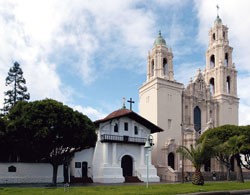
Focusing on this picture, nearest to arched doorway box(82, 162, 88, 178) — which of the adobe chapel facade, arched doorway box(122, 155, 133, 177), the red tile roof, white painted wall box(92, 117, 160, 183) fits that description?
white painted wall box(92, 117, 160, 183)

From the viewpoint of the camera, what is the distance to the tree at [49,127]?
26.2 m

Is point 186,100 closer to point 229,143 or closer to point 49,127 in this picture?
point 229,143

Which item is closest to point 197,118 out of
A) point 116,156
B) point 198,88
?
point 198,88

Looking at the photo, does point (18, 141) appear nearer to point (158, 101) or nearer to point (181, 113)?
point (158, 101)

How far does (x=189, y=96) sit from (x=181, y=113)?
13.3 feet

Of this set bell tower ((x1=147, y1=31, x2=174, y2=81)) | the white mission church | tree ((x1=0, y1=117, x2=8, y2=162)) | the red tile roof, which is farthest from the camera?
bell tower ((x1=147, y1=31, x2=174, y2=81))

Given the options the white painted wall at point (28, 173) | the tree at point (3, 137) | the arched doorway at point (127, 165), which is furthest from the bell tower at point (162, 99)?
the tree at point (3, 137)

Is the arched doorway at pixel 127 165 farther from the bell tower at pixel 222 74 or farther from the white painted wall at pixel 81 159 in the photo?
the bell tower at pixel 222 74

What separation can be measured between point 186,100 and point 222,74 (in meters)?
9.64

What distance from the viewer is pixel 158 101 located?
151 feet

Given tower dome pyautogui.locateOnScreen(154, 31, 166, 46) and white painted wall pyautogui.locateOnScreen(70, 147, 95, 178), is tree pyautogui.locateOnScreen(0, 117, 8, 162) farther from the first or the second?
tower dome pyautogui.locateOnScreen(154, 31, 166, 46)

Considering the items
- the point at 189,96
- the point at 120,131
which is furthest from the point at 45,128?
the point at 189,96

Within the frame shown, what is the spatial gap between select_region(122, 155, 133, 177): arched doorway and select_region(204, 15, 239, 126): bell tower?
21.8 m

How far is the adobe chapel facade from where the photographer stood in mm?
45312
